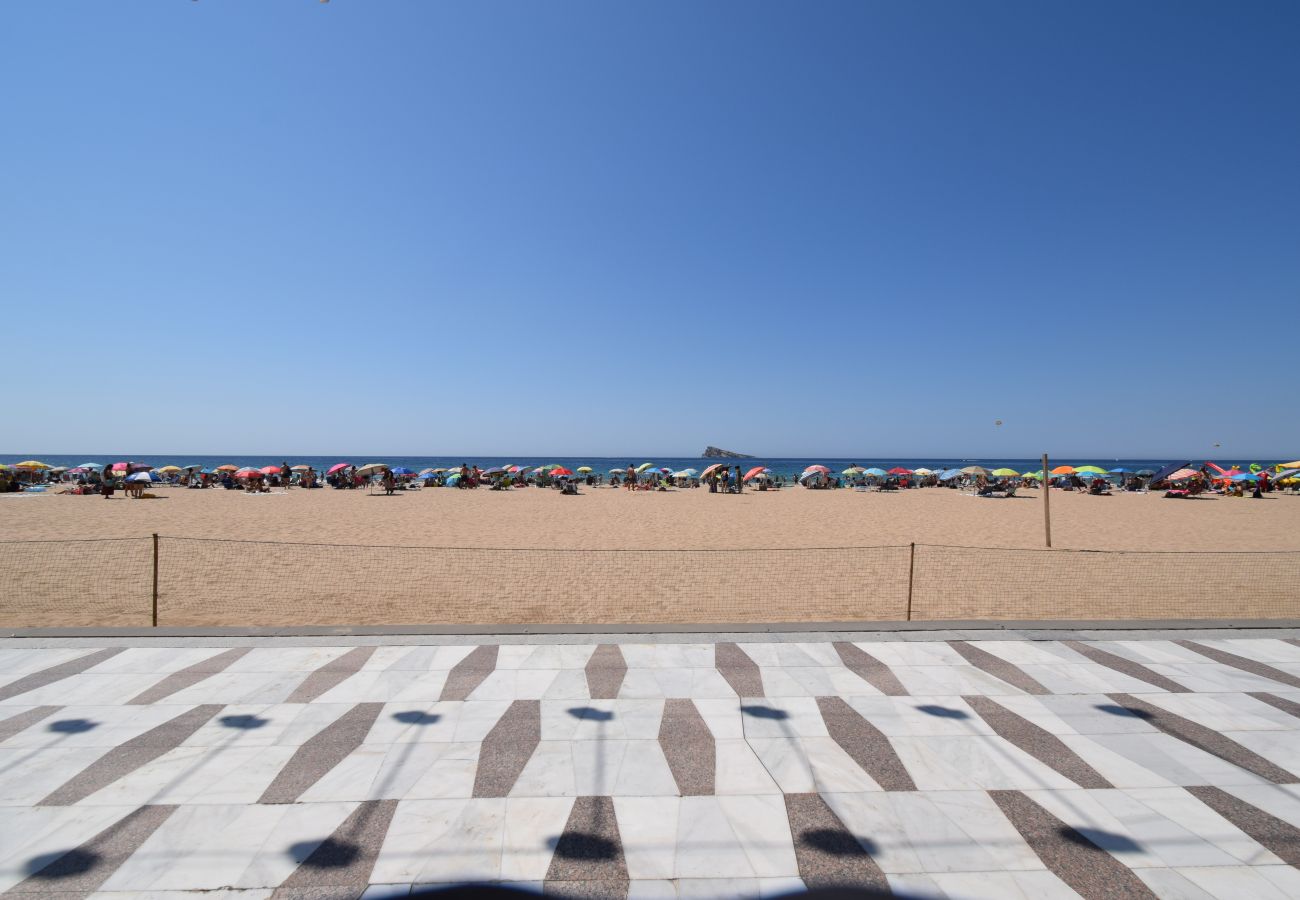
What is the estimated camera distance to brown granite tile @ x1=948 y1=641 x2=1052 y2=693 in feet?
15.6

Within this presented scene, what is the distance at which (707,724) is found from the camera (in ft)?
13.5

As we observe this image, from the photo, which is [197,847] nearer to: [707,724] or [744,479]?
[707,724]

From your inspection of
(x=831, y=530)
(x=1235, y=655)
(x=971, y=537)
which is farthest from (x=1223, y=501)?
(x=1235, y=655)

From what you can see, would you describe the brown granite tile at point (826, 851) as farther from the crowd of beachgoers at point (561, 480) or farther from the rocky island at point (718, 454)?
the rocky island at point (718, 454)

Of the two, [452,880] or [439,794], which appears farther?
[439,794]

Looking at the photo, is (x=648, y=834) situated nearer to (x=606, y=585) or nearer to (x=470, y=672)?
(x=470, y=672)

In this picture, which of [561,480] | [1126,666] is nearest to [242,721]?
[1126,666]

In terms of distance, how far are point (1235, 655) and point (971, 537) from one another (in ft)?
35.9

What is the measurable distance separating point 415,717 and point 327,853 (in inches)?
53.5

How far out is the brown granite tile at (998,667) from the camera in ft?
15.6

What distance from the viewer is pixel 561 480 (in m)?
37.2

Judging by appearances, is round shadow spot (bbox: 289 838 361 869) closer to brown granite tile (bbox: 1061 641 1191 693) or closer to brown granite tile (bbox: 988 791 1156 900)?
brown granite tile (bbox: 988 791 1156 900)

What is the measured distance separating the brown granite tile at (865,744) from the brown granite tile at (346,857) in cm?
280

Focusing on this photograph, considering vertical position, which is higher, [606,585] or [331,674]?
[331,674]
